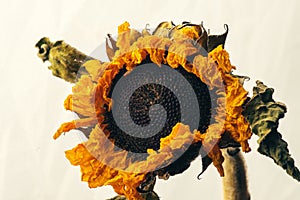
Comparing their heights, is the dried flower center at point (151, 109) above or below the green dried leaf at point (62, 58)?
below

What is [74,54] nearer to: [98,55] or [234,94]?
[98,55]

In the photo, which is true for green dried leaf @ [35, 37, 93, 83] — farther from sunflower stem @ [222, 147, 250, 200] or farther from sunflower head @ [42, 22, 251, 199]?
sunflower stem @ [222, 147, 250, 200]

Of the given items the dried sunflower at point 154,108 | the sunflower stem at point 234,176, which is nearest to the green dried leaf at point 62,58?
the dried sunflower at point 154,108

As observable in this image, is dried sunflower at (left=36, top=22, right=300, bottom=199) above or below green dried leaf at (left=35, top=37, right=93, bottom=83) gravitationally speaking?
below

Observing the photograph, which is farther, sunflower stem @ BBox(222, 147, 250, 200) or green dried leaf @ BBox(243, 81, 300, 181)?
sunflower stem @ BBox(222, 147, 250, 200)

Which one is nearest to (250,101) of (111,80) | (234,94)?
(234,94)

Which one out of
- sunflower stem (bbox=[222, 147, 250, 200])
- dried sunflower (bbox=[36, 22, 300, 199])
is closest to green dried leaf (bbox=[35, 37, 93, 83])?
dried sunflower (bbox=[36, 22, 300, 199])

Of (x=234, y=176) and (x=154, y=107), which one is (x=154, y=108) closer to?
(x=154, y=107)

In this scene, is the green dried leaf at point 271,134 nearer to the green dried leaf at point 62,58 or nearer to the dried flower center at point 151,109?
the dried flower center at point 151,109
